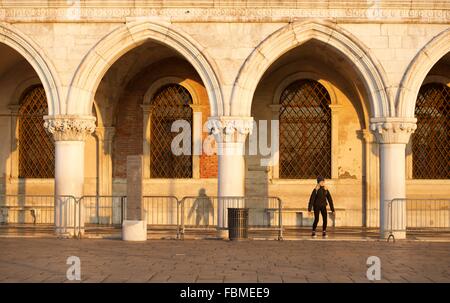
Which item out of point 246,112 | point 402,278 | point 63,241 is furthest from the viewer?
point 246,112

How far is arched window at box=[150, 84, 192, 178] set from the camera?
21500 millimetres

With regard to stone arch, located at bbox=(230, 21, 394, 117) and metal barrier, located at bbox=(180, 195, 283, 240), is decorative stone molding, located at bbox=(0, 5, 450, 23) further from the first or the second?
metal barrier, located at bbox=(180, 195, 283, 240)

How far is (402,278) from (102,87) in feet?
40.3

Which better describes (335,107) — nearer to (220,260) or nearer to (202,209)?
(202,209)

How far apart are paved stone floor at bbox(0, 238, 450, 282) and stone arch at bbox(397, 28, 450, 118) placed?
10.2 ft

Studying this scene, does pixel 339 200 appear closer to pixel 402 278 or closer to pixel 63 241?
pixel 63 241

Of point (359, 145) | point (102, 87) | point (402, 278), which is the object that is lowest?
point (402, 278)

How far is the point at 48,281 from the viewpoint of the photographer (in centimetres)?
1013

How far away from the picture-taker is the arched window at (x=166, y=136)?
21.5m

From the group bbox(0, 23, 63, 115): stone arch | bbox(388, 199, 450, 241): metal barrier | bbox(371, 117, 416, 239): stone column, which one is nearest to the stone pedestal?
bbox(0, 23, 63, 115): stone arch

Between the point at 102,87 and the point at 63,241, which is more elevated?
the point at 102,87

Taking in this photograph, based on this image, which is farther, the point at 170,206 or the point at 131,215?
the point at 170,206

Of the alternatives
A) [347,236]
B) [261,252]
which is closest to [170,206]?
[347,236]
